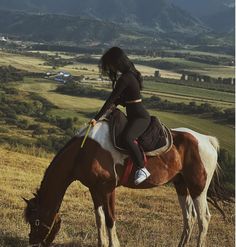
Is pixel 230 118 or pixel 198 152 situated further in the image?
pixel 230 118

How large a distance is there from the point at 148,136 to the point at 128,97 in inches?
29.7

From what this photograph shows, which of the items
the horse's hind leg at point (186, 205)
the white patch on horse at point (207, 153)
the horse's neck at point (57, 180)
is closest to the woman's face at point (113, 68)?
the horse's neck at point (57, 180)

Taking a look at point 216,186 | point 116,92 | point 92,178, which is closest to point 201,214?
point 216,186

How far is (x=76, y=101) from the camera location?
6656 centimetres

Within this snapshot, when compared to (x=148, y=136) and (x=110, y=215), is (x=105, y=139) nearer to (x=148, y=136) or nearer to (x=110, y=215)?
(x=148, y=136)

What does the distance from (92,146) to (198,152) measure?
198cm

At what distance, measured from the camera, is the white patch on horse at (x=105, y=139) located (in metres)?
7.29

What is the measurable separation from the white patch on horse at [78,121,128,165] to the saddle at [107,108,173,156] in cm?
7

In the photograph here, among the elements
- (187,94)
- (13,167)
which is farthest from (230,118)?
(13,167)

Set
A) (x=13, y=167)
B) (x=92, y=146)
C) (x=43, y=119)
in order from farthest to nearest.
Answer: (x=43, y=119), (x=13, y=167), (x=92, y=146)

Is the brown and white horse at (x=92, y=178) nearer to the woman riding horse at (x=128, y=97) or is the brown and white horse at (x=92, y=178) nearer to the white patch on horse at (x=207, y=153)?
the woman riding horse at (x=128, y=97)

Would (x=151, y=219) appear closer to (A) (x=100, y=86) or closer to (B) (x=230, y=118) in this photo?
(B) (x=230, y=118)

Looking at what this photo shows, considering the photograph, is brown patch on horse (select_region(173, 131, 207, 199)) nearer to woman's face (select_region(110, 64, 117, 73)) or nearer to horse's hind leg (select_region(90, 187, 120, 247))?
horse's hind leg (select_region(90, 187, 120, 247))

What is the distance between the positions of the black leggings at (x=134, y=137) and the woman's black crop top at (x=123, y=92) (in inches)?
14.7
